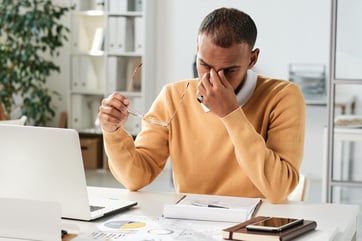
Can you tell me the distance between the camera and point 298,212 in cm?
211

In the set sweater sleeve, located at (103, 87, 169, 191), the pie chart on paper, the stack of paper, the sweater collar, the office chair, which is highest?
the sweater collar

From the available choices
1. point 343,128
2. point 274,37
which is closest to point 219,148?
point 343,128

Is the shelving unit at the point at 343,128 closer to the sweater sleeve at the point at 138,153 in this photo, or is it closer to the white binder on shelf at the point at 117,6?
the sweater sleeve at the point at 138,153

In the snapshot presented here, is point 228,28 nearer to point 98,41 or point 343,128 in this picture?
point 343,128

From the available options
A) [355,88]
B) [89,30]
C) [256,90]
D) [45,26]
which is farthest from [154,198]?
[89,30]

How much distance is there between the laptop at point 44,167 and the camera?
186cm

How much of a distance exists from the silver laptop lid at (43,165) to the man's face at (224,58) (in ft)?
1.79

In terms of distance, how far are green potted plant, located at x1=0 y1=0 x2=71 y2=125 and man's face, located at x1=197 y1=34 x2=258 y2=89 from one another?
14.7ft

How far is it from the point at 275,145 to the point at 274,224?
1.79 ft

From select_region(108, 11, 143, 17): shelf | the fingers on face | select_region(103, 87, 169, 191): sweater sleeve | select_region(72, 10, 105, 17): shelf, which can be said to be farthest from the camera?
select_region(72, 10, 105, 17): shelf

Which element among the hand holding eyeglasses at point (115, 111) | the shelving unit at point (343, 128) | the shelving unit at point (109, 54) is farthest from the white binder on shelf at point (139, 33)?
the hand holding eyeglasses at point (115, 111)

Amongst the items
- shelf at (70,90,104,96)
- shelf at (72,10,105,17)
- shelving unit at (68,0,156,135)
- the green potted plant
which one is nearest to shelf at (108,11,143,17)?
shelving unit at (68,0,156,135)

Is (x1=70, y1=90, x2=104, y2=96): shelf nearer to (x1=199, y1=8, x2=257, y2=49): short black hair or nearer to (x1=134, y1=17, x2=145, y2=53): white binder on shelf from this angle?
(x1=134, y1=17, x2=145, y2=53): white binder on shelf

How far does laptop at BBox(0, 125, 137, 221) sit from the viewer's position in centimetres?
186
